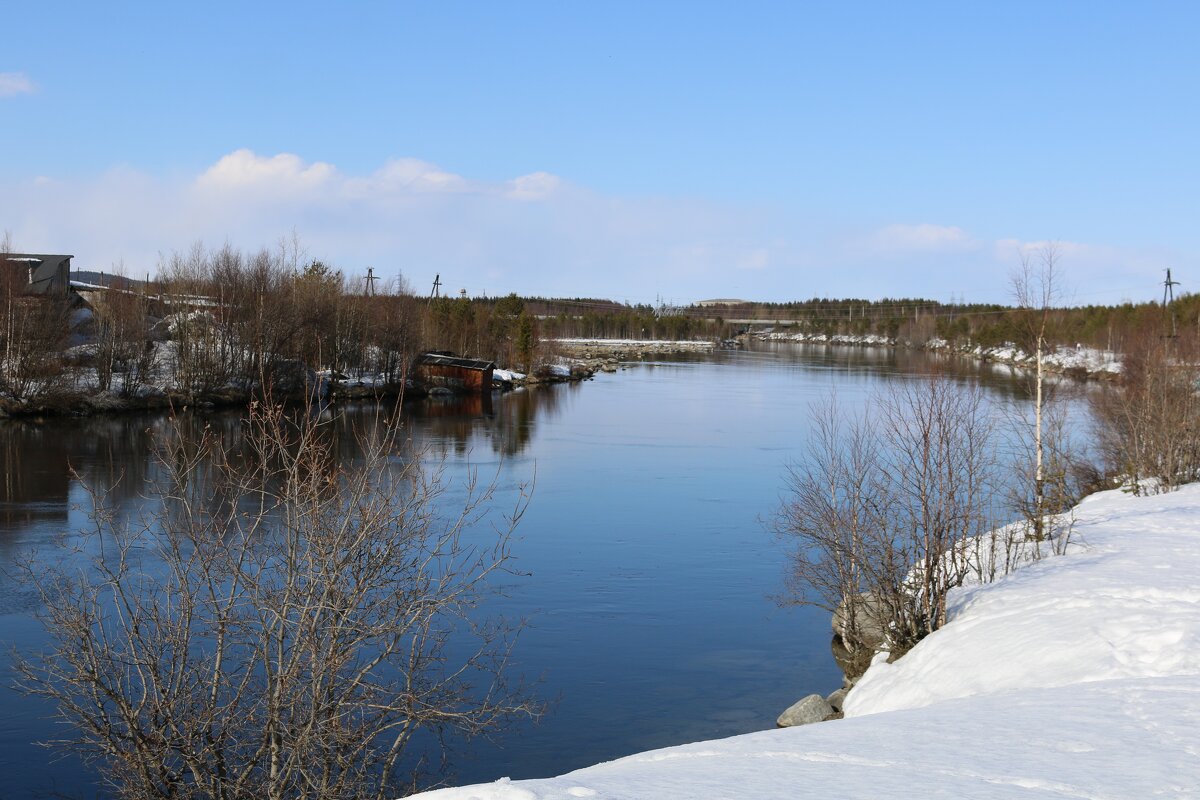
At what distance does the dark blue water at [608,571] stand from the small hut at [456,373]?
13688 millimetres

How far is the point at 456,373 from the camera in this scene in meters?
53.8

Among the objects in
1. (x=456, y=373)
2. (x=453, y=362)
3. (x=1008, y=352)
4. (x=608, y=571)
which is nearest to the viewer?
(x=608, y=571)

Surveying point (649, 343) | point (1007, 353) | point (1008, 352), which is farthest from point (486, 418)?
point (649, 343)

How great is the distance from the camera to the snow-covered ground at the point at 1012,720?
552 centimetres

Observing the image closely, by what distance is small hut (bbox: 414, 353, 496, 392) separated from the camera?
52.9m

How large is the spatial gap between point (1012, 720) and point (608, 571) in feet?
33.4

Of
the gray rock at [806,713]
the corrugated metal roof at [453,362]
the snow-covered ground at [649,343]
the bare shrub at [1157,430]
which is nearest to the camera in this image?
the gray rock at [806,713]

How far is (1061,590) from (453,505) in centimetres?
1213

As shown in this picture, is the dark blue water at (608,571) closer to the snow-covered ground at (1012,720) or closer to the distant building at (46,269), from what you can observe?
the snow-covered ground at (1012,720)

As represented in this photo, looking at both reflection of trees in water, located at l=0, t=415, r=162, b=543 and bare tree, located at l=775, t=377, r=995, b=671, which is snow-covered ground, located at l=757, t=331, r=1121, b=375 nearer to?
bare tree, located at l=775, t=377, r=995, b=671

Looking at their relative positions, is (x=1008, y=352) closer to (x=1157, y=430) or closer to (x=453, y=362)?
(x=453, y=362)

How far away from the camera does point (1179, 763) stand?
5.79 meters

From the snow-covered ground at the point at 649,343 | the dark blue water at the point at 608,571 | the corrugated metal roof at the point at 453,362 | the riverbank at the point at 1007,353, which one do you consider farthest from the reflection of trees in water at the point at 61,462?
the snow-covered ground at the point at 649,343

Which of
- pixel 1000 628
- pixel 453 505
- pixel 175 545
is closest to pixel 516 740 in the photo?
pixel 175 545
